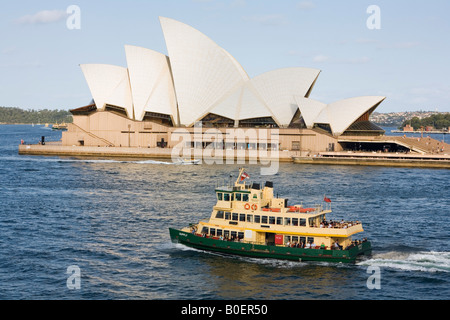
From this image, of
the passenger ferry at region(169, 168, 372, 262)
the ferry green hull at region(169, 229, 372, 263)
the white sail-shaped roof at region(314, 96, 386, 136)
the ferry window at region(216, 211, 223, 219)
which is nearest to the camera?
the ferry green hull at region(169, 229, 372, 263)

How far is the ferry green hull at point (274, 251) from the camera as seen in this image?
37531 millimetres

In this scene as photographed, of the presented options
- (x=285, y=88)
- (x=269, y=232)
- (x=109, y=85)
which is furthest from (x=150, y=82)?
(x=269, y=232)

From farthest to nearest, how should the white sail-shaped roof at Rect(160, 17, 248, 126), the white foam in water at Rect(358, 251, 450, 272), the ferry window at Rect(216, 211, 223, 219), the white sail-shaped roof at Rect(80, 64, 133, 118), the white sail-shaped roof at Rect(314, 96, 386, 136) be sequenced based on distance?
the white sail-shaped roof at Rect(80, 64, 133, 118) → the white sail-shaped roof at Rect(160, 17, 248, 126) → the white sail-shaped roof at Rect(314, 96, 386, 136) → the ferry window at Rect(216, 211, 223, 219) → the white foam in water at Rect(358, 251, 450, 272)

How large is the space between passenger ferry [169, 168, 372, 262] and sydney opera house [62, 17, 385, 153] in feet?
240

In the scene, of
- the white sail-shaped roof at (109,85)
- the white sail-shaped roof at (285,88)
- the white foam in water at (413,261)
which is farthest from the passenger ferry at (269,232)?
the white sail-shaped roof at (109,85)

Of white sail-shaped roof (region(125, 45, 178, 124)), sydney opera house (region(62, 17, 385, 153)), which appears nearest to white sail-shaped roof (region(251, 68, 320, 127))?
sydney opera house (region(62, 17, 385, 153))

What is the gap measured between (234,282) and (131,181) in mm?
44941

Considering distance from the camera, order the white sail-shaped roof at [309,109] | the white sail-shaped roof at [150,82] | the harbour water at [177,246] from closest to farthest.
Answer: the harbour water at [177,246], the white sail-shaped roof at [309,109], the white sail-shaped roof at [150,82]

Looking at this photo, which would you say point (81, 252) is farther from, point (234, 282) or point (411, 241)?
point (411, 241)

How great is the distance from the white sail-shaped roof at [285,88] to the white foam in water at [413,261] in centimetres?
7869

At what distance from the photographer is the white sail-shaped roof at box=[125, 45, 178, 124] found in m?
119

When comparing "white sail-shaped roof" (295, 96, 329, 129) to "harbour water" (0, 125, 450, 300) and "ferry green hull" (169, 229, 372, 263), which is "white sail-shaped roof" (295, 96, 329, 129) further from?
"ferry green hull" (169, 229, 372, 263)

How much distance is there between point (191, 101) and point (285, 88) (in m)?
19.2

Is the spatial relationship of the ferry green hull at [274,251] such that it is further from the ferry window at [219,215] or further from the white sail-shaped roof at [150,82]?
the white sail-shaped roof at [150,82]
